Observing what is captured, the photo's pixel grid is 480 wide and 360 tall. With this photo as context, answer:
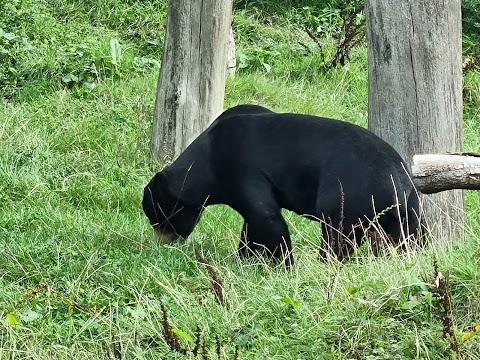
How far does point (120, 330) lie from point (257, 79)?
6.15m

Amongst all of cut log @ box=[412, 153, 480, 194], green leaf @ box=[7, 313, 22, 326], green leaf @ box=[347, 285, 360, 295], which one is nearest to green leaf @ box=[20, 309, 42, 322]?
green leaf @ box=[7, 313, 22, 326]

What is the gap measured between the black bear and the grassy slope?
214 millimetres

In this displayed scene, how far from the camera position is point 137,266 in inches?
230

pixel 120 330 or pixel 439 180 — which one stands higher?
pixel 439 180

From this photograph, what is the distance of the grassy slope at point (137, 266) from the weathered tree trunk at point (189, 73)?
0.37 metres

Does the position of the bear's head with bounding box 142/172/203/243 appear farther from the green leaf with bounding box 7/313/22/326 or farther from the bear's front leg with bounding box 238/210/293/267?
→ the green leaf with bounding box 7/313/22/326

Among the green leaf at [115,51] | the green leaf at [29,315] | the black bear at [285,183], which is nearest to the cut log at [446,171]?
the black bear at [285,183]

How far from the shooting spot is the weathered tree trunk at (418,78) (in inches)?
232

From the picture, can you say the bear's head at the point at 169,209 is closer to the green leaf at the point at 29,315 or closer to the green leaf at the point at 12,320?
the green leaf at the point at 29,315

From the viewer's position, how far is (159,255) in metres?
6.07

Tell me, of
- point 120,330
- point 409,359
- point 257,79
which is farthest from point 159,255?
point 257,79

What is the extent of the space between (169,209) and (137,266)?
85cm

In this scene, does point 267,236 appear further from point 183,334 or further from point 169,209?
point 183,334

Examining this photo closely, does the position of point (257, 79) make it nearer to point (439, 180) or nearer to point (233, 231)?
point (233, 231)
